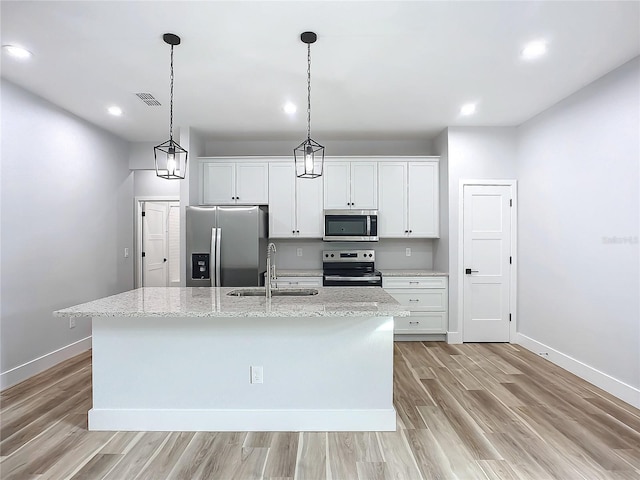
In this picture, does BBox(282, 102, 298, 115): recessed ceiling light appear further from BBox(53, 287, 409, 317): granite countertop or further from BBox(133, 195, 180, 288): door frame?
BBox(133, 195, 180, 288): door frame

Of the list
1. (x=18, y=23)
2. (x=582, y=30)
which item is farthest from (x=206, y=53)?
(x=582, y=30)

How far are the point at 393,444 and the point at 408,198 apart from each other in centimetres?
320

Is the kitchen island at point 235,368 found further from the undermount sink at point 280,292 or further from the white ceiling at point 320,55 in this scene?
the white ceiling at point 320,55

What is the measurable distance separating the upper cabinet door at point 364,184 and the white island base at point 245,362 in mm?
2599

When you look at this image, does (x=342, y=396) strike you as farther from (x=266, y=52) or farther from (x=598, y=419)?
(x=266, y=52)

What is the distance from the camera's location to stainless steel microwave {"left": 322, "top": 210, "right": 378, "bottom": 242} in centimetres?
460

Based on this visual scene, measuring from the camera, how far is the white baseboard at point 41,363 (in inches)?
122

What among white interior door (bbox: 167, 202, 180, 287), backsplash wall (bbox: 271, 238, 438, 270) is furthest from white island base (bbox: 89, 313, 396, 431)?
white interior door (bbox: 167, 202, 180, 287)

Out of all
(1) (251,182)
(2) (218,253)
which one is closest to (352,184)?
(1) (251,182)

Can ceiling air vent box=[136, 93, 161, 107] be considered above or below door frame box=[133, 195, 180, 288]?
above

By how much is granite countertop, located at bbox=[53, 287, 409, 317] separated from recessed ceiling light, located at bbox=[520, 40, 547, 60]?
2.09 metres

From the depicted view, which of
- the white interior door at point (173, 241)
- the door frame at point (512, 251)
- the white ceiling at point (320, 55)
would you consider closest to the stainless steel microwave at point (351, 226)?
the door frame at point (512, 251)

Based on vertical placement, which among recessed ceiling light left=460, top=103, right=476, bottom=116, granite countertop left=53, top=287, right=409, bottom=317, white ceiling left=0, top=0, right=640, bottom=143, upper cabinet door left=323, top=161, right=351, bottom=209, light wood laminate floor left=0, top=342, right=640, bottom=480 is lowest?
light wood laminate floor left=0, top=342, right=640, bottom=480

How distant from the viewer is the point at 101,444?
2.21 metres
